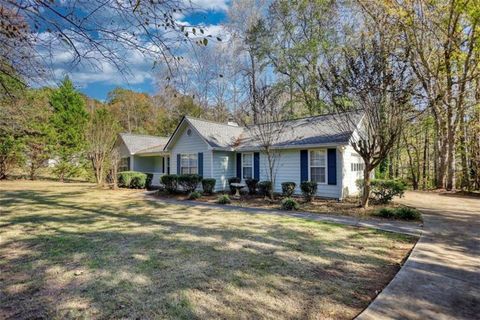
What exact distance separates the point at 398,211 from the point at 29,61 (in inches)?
373

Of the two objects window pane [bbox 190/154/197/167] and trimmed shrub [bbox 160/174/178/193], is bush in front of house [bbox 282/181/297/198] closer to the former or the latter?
trimmed shrub [bbox 160/174/178/193]

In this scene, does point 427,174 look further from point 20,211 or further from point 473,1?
point 20,211

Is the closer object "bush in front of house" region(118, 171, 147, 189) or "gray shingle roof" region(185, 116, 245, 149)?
"gray shingle roof" region(185, 116, 245, 149)

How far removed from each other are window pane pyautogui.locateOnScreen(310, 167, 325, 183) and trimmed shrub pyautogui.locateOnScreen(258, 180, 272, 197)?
6.69 feet

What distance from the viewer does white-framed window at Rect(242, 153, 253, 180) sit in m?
14.8

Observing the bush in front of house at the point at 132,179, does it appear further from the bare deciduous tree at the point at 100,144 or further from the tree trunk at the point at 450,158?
the tree trunk at the point at 450,158

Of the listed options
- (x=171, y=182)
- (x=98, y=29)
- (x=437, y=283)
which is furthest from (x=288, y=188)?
(x=98, y=29)

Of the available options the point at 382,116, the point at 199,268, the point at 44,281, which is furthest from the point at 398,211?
the point at 44,281

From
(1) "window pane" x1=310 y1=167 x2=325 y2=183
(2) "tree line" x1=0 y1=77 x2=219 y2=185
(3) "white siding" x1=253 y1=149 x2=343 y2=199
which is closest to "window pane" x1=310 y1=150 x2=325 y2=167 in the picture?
(1) "window pane" x1=310 y1=167 x2=325 y2=183

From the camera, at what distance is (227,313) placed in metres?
2.86

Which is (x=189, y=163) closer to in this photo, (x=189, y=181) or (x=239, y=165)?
(x=189, y=181)

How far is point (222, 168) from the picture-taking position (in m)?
15.3

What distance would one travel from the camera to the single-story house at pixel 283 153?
11719 mm

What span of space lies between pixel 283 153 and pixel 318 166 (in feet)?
6.40
